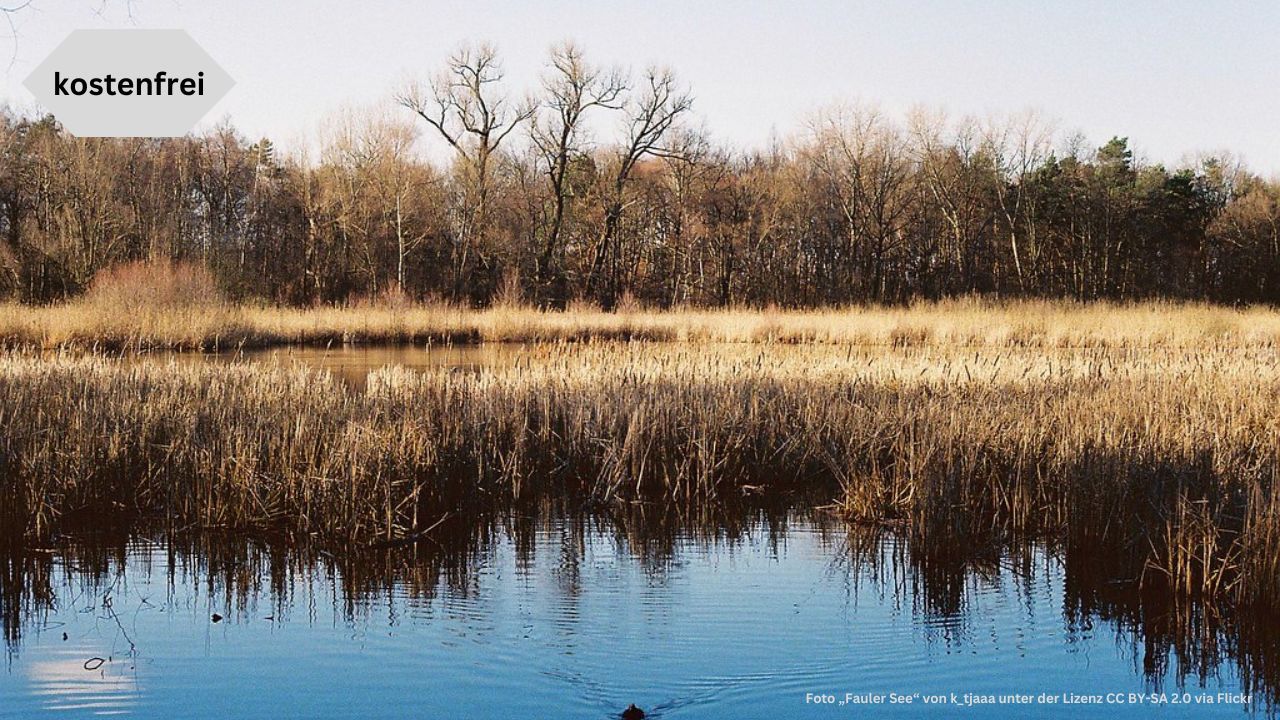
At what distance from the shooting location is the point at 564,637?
3.98m

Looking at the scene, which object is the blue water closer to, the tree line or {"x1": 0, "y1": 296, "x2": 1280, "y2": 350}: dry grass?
{"x1": 0, "y1": 296, "x2": 1280, "y2": 350}: dry grass

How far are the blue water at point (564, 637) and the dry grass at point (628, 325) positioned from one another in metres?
12.8

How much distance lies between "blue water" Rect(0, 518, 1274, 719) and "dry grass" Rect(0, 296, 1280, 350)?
42.1ft

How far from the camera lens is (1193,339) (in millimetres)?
17172

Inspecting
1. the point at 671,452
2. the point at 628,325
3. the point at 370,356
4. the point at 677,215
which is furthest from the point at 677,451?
the point at 677,215

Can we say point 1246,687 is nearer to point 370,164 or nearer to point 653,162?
point 370,164

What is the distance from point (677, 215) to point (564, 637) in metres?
32.4

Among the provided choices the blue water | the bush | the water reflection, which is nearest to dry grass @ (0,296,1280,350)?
the bush

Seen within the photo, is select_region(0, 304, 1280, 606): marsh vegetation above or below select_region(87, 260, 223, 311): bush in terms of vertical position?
below

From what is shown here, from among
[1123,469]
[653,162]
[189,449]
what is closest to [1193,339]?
[1123,469]

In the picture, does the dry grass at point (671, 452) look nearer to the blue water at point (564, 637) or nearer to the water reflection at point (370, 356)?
the blue water at point (564, 637)

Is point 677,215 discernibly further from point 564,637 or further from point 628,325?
point 564,637

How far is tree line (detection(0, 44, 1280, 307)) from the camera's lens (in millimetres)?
A: 32188

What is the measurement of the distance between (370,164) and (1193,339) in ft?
77.5
